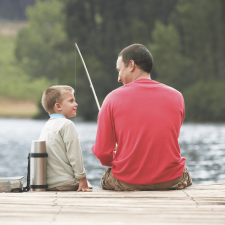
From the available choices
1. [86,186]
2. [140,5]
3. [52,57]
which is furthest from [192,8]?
[86,186]

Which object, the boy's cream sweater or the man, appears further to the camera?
the boy's cream sweater

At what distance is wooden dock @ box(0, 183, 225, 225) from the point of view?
6.07 ft

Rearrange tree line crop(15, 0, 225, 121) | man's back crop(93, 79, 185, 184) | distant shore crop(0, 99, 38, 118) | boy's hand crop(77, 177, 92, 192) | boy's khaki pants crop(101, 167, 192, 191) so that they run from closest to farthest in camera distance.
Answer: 1. man's back crop(93, 79, 185, 184)
2. boy's khaki pants crop(101, 167, 192, 191)
3. boy's hand crop(77, 177, 92, 192)
4. tree line crop(15, 0, 225, 121)
5. distant shore crop(0, 99, 38, 118)

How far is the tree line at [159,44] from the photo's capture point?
108 ft

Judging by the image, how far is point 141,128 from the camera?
8.09 feet

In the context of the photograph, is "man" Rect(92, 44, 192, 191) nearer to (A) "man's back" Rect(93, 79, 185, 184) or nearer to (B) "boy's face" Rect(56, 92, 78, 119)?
(A) "man's back" Rect(93, 79, 185, 184)

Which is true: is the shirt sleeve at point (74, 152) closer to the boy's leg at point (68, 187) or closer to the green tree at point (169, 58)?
the boy's leg at point (68, 187)

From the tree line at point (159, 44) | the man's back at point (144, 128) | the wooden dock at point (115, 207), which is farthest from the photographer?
the tree line at point (159, 44)

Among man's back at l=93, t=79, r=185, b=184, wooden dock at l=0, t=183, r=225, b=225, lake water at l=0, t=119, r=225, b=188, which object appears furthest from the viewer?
lake water at l=0, t=119, r=225, b=188

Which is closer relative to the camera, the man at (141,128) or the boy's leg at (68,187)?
the man at (141,128)

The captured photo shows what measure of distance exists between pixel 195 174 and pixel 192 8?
2682 cm

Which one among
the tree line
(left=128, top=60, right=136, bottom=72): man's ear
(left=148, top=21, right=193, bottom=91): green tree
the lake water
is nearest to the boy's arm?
(left=128, top=60, right=136, bottom=72): man's ear

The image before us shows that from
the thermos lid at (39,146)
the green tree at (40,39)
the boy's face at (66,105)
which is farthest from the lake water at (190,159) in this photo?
the green tree at (40,39)

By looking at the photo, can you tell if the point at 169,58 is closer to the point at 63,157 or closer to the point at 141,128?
the point at 63,157
